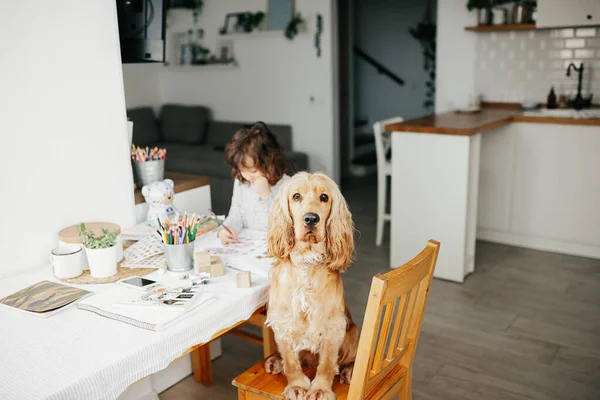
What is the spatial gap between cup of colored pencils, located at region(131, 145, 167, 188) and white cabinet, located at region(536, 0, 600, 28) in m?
3.01

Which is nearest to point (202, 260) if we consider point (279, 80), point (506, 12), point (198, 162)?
point (506, 12)

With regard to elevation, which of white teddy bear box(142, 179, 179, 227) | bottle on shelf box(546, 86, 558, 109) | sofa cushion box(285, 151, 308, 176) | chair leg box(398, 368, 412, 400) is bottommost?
chair leg box(398, 368, 412, 400)

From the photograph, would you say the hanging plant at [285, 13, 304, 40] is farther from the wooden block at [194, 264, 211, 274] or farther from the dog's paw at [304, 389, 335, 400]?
the dog's paw at [304, 389, 335, 400]

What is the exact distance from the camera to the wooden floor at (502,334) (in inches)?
98.6

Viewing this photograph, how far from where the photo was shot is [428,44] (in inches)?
287

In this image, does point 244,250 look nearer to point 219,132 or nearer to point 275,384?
point 275,384

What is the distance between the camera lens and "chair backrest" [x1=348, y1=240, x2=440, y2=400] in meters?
1.41

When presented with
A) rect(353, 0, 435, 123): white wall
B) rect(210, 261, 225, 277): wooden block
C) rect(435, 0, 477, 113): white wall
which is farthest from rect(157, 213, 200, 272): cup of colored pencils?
rect(353, 0, 435, 123): white wall

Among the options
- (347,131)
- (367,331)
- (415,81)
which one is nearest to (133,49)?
(367,331)

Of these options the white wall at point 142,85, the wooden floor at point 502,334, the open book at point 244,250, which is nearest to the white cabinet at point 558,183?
the wooden floor at point 502,334

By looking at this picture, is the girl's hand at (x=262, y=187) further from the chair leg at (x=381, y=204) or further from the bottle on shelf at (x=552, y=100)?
the bottle on shelf at (x=552, y=100)

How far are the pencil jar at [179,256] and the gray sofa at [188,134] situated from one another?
3.61 metres

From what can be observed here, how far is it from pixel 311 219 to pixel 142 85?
17.3ft

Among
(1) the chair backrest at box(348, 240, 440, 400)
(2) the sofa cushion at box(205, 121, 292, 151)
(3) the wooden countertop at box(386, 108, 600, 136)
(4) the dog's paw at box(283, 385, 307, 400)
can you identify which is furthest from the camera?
(2) the sofa cushion at box(205, 121, 292, 151)
